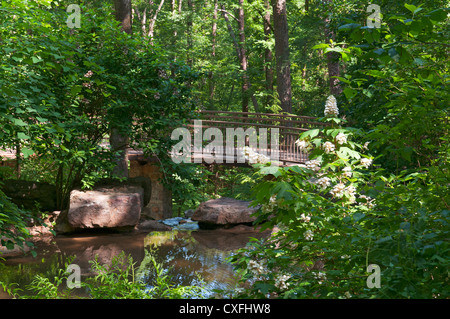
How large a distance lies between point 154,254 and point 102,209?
166 cm

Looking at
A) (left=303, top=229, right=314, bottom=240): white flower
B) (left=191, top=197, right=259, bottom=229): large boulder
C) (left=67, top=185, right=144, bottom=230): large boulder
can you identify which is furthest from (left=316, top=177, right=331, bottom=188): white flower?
(left=191, top=197, right=259, bottom=229): large boulder

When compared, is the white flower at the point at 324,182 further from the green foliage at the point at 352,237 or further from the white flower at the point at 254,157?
the white flower at the point at 254,157

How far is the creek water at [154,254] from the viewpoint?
6.39m

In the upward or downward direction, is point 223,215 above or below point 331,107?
below

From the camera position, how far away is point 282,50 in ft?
46.8

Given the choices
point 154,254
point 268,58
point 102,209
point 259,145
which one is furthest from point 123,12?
point 268,58

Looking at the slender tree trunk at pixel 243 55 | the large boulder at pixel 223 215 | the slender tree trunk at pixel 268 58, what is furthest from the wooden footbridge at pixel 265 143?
the slender tree trunk at pixel 243 55

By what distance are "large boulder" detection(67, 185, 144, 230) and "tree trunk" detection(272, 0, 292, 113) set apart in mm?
7383

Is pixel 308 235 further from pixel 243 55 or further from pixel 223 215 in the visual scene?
pixel 243 55

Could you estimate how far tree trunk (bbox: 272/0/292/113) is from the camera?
1385cm

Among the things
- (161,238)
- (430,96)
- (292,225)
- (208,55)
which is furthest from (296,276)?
(208,55)

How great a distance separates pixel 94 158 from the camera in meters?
8.19

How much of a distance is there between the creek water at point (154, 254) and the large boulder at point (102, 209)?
29 cm
